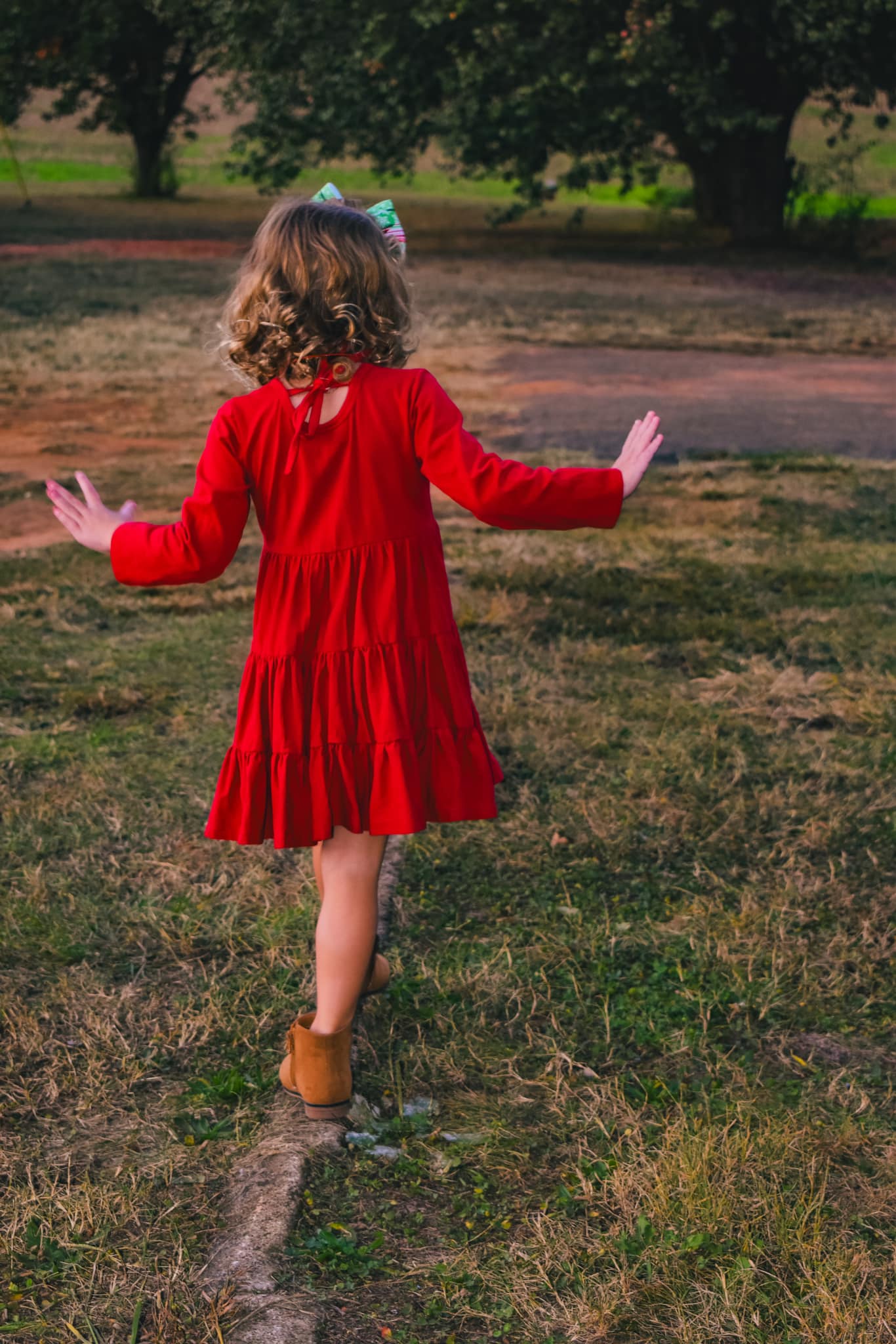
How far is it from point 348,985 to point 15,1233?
67 cm

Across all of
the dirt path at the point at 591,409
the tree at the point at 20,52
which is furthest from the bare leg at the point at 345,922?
the tree at the point at 20,52

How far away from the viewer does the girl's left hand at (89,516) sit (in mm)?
2410

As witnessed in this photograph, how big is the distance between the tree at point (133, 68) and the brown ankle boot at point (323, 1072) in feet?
86.1

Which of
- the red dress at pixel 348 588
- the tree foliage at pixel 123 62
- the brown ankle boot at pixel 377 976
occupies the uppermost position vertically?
the tree foliage at pixel 123 62

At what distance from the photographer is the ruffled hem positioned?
240 centimetres

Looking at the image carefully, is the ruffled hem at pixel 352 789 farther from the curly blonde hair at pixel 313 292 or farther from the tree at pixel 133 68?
the tree at pixel 133 68

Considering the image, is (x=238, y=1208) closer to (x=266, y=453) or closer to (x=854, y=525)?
(x=266, y=453)

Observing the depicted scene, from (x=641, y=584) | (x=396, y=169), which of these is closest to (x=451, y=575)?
(x=641, y=584)

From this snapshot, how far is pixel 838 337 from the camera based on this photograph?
13.5 m

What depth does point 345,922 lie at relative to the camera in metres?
2.46

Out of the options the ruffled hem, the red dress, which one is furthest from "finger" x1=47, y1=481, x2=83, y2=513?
the ruffled hem

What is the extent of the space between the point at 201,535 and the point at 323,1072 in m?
0.97

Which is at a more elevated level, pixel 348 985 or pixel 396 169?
pixel 396 169

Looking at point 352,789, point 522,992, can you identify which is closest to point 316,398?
point 352,789
